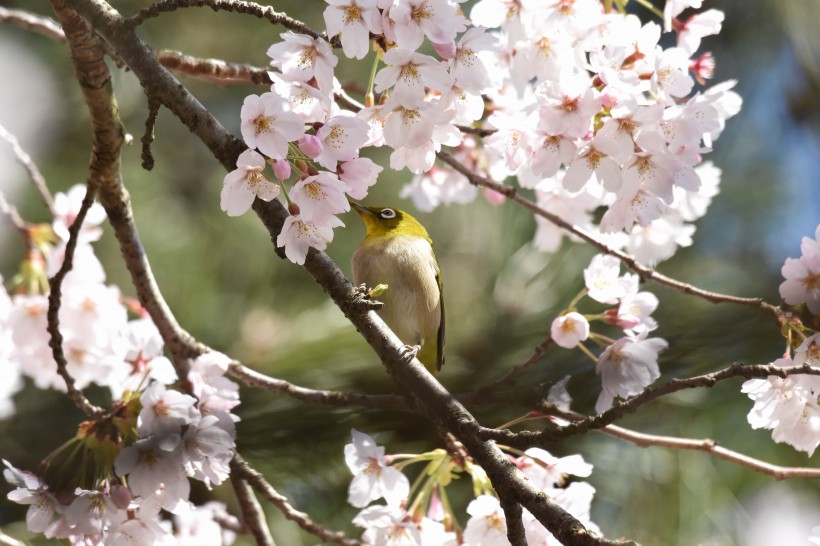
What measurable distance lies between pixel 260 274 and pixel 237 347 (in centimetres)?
58

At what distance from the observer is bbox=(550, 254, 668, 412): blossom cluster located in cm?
134

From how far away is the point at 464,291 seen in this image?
3.24 metres

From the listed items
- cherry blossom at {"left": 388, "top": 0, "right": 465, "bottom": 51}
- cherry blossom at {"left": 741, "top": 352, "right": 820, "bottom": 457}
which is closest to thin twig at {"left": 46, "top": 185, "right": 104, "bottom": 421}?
cherry blossom at {"left": 388, "top": 0, "right": 465, "bottom": 51}

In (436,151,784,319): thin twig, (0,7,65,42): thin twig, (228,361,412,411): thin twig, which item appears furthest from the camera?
(0,7,65,42): thin twig

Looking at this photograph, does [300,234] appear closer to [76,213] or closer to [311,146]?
[311,146]

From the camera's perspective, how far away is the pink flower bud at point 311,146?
117 cm

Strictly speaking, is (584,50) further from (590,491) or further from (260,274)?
(260,274)

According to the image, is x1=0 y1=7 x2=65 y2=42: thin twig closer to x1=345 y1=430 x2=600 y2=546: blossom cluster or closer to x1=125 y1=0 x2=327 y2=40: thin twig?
x1=125 y1=0 x2=327 y2=40: thin twig

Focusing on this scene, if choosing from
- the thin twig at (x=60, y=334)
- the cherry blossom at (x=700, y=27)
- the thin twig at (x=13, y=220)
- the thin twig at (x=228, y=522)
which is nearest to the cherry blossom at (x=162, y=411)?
the thin twig at (x=60, y=334)

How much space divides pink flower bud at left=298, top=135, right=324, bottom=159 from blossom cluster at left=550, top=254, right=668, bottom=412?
1.73 ft

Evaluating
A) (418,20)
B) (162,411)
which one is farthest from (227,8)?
(162,411)

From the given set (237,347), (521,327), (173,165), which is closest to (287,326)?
(237,347)

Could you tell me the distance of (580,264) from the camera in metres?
2.98

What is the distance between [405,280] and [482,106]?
77 centimetres
